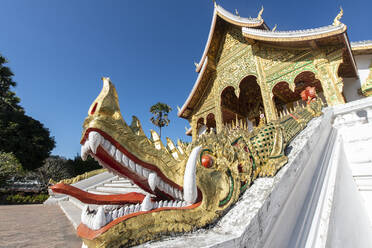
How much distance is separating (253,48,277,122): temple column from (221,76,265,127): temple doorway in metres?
1.76

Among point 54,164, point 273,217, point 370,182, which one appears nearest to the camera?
point 273,217

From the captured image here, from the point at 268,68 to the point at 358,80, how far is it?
4099 millimetres

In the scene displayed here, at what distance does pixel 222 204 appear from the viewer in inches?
41.0

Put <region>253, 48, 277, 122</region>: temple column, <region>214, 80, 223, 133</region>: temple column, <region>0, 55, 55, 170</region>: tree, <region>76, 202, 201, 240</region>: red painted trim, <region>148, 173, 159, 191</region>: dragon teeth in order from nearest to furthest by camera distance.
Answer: <region>76, 202, 201, 240</region>: red painted trim → <region>148, 173, 159, 191</region>: dragon teeth → <region>253, 48, 277, 122</region>: temple column → <region>214, 80, 223, 133</region>: temple column → <region>0, 55, 55, 170</region>: tree

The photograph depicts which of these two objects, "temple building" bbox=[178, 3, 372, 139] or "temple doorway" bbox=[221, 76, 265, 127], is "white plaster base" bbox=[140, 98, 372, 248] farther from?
"temple doorway" bbox=[221, 76, 265, 127]

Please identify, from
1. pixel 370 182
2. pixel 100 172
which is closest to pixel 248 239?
pixel 370 182

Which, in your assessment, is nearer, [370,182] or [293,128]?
[293,128]

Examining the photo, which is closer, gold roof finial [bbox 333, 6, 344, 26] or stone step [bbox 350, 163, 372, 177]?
stone step [bbox 350, 163, 372, 177]

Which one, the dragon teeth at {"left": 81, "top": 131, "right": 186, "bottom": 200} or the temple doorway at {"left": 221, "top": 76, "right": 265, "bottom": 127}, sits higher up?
the temple doorway at {"left": 221, "top": 76, "right": 265, "bottom": 127}

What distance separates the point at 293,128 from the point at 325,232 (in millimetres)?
1335

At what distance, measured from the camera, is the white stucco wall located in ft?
23.1

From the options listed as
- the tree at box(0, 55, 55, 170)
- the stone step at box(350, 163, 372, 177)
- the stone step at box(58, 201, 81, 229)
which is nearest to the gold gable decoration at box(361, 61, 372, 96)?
the stone step at box(350, 163, 372, 177)

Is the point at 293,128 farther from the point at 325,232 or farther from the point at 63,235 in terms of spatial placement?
the point at 63,235

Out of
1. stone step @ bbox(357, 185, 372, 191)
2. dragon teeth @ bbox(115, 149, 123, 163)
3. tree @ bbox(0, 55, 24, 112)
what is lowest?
stone step @ bbox(357, 185, 372, 191)
